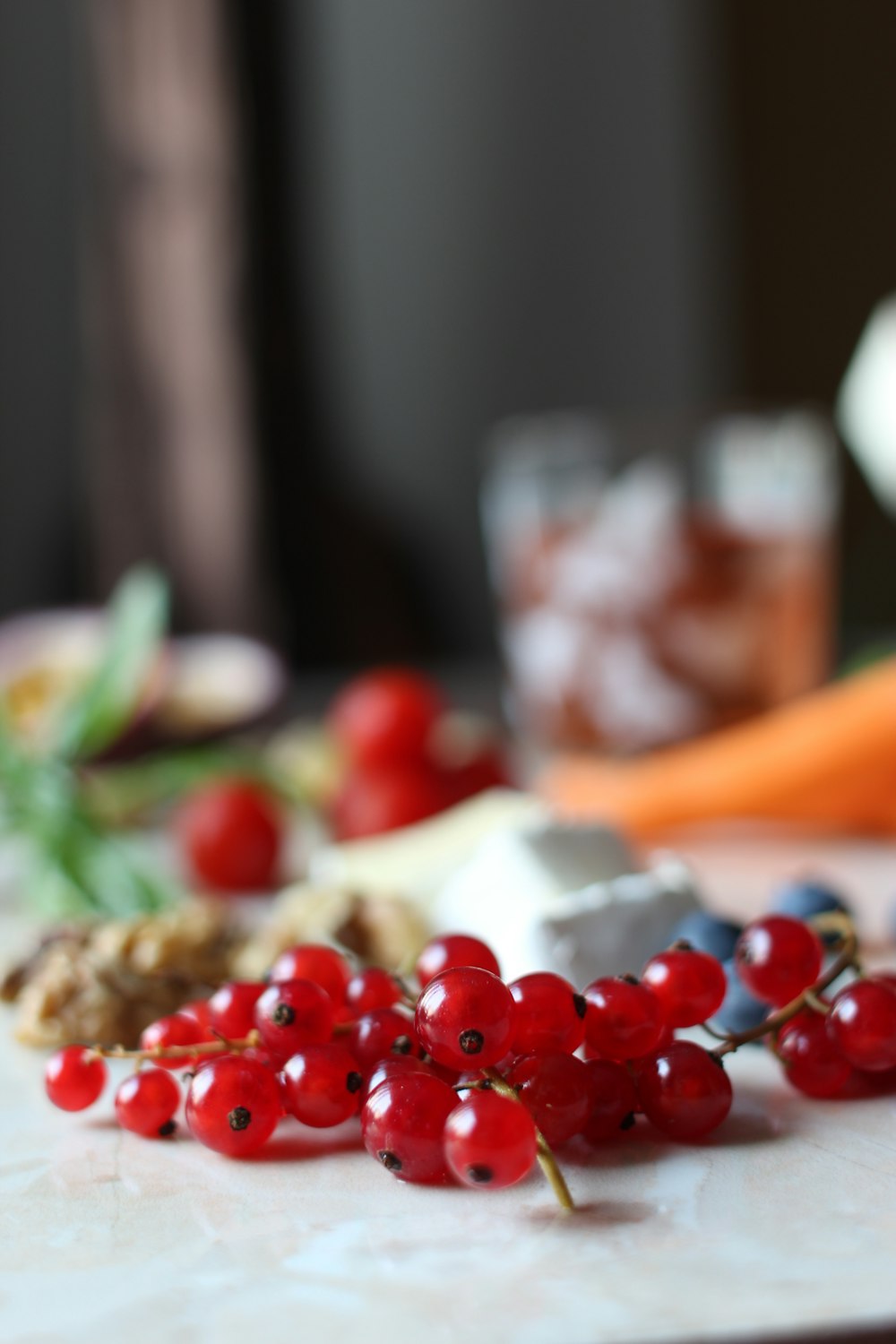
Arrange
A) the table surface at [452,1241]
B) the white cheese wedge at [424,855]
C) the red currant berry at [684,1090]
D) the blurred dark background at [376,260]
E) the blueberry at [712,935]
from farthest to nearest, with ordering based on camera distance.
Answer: the blurred dark background at [376,260], the white cheese wedge at [424,855], the blueberry at [712,935], the red currant berry at [684,1090], the table surface at [452,1241]

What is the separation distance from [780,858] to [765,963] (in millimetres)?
435

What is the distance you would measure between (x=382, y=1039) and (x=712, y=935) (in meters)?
0.18

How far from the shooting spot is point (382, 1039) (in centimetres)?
55

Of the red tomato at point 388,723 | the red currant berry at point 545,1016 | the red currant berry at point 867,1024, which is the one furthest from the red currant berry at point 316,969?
the red tomato at point 388,723

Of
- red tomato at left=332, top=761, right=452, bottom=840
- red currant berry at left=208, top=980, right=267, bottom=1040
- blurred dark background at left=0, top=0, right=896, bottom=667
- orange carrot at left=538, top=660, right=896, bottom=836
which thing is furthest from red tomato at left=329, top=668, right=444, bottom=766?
blurred dark background at left=0, top=0, right=896, bottom=667

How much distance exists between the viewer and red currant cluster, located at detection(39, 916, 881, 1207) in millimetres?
497

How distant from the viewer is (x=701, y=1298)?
0.42 m

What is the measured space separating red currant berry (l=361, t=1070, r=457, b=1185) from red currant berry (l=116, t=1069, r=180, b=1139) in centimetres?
10

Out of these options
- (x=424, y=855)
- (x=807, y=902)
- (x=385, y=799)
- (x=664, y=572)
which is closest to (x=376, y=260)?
(x=664, y=572)

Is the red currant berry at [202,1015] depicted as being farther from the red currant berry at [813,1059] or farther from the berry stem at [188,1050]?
the red currant berry at [813,1059]

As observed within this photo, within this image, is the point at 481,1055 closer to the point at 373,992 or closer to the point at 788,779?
the point at 373,992

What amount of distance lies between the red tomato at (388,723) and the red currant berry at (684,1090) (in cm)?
64

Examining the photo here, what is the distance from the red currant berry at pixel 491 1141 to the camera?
460mm

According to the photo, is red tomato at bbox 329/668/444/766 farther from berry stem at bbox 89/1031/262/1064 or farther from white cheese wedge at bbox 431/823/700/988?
berry stem at bbox 89/1031/262/1064
